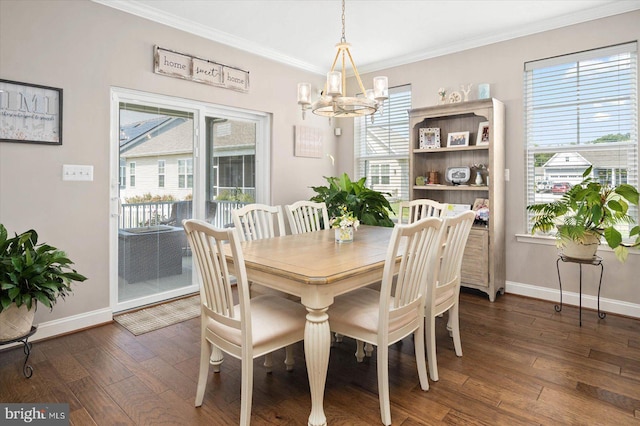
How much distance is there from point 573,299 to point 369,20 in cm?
330

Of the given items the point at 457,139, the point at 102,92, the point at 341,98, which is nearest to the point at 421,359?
the point at 341,98

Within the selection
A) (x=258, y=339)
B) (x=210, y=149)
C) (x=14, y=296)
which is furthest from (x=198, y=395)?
(x=210, y=149)

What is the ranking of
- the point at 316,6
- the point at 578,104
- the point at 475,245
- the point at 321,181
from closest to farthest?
the point at 316,6
the point at 578,104
the point at 475,245
the point at 321,181

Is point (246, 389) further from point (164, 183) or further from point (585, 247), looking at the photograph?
point (585, 247)

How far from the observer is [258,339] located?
1.81 m

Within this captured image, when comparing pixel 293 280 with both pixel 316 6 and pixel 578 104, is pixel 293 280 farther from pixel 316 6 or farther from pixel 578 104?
pixel 578 104

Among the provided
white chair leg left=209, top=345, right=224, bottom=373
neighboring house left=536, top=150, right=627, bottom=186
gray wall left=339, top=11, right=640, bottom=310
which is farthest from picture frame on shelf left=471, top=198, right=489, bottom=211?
white chair leg left=209, top=345, right=224, bottom=373

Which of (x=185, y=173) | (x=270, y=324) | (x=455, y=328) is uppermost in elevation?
(x=185, y=173)

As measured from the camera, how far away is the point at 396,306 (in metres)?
1.97

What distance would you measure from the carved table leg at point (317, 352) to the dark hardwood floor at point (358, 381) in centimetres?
14

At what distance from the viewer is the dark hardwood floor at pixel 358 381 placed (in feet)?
6.38

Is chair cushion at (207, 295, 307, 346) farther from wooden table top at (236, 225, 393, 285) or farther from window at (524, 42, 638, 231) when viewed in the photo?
window at (524, 42, 638, 231)

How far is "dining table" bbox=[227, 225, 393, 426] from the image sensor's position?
5.84ft

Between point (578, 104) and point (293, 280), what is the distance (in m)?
3.40
